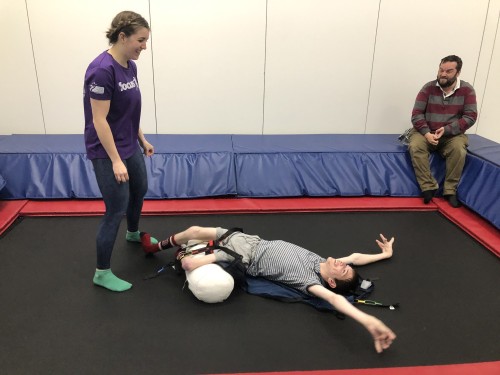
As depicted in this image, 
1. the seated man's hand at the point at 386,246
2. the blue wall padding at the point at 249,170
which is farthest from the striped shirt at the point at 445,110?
the seated man's hand at the point at 386,246

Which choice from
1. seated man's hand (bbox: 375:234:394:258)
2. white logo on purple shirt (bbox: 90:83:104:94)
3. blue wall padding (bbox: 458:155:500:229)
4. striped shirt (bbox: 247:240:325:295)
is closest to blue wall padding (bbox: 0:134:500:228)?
blue wall padding (bbox: 458:155:500:229)

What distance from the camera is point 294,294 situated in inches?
87.3

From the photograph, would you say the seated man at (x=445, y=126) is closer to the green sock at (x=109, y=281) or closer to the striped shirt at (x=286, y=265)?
the striped shirt at (x=286, y=265)

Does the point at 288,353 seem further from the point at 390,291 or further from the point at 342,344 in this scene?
the point at 390,291

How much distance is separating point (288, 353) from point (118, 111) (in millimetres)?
1385

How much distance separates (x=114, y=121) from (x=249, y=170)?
1.60 metres

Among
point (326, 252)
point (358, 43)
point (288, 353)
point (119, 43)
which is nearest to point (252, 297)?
point (288, 353)

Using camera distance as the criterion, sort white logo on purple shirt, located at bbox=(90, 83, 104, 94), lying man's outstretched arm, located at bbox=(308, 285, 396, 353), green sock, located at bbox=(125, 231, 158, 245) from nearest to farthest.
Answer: lying man's outstretched arm, located at bbox=(308, 285, 396, 353) < white logo on purple shirt, located at bbox=(90, 83, 104, 94) < green sock, located at bbox=(125, 231, 158, 245)

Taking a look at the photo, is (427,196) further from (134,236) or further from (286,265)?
(134,236)

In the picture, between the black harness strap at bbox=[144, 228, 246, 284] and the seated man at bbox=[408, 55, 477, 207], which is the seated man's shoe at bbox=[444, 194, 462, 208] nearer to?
the seated man at bbox=[408, 55, 477, 207]

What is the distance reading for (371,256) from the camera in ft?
8.45

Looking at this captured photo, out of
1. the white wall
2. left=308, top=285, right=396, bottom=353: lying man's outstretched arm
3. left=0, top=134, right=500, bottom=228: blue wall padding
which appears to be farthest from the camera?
the white wall

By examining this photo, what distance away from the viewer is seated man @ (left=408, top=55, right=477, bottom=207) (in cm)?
343

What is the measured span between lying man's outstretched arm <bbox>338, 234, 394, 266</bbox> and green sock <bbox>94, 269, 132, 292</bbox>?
125 centimetres
